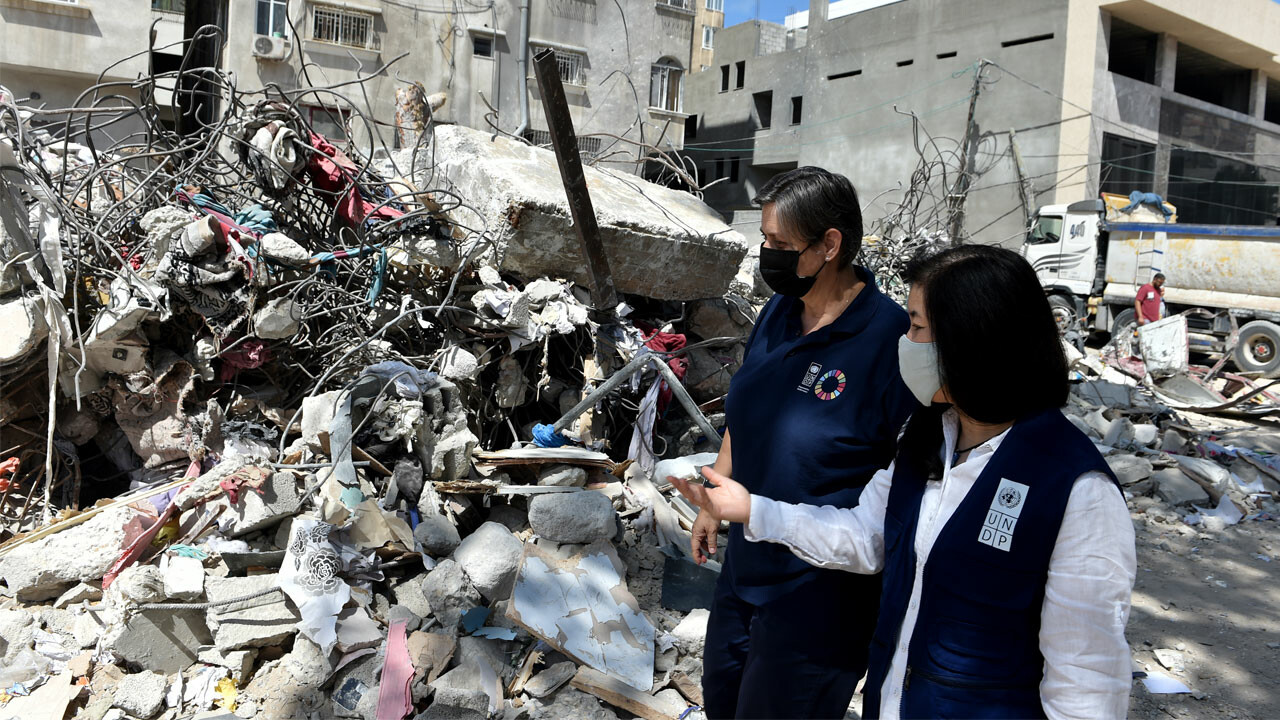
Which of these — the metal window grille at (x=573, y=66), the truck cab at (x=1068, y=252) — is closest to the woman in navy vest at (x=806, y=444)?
the truck cab at (x=1068, y=252)

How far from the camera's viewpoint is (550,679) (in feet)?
8.76

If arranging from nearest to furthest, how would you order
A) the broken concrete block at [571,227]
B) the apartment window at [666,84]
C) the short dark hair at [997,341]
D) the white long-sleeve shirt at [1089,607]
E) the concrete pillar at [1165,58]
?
the white long-sleeve shirt at [1089,607], the short dark hair at [997,341], the broken concrete block at [571,227], the concrete pillar at [1165,58], the apartment window at [666,84]

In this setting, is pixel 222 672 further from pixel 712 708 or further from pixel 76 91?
pixel 76 91

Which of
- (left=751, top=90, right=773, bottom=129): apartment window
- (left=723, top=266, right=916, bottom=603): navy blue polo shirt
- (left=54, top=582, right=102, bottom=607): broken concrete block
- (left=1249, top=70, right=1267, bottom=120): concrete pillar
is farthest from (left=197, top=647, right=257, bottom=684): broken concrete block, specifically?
(left=1249, top=70, right=1267, bottom=120): concrete pillar

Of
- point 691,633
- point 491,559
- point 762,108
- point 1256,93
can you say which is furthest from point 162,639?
point 1256,93

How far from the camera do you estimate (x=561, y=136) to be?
12.1ft

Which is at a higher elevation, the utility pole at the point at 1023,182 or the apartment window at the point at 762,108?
the apartment window at the point at 762,108

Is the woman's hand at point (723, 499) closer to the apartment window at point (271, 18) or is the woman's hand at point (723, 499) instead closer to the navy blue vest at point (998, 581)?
the navy blue vest at point (998, 581)

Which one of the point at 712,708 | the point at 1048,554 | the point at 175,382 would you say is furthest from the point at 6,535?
the point at 1048,554

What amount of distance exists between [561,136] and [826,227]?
224cm

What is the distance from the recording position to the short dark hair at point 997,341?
3.81ft

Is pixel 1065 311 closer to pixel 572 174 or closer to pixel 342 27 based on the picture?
pixel 572 174

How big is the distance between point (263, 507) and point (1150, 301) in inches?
465

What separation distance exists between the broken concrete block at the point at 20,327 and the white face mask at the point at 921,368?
3747 millimetres
